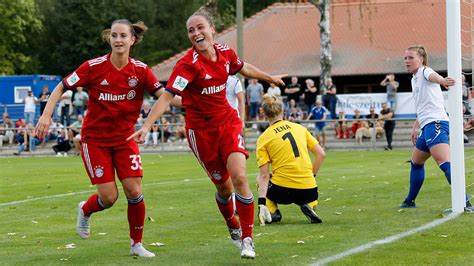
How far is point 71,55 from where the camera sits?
68375 millimetres

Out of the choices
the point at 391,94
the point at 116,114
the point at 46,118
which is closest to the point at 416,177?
the point at 116,114

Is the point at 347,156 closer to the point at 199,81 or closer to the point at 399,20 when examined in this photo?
the point at 199,81

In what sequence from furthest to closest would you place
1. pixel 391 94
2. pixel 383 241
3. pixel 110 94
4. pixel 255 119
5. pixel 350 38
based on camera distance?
pixel 350 38 → pixel 255 119 → pixel 391 94 → pixel 383 241 → pixel 110 94

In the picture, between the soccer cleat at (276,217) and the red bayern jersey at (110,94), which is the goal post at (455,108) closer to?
the soccer cleat at (276,217)

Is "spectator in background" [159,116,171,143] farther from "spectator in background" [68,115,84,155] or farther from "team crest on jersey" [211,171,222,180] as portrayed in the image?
"team crest on jersey" [211,171,222,180]

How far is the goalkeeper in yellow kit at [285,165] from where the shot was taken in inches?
461

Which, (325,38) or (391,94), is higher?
(325,38)

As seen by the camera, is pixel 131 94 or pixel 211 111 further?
pixel 131 94

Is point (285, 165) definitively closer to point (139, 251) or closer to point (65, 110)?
point (139, 251)

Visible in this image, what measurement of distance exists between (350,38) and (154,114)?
4357cm

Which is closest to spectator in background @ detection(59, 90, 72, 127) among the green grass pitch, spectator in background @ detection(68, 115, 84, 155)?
spectator in background @ detection(68, 115, 84, 155)

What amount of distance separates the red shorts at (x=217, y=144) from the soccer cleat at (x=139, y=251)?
3.09 feet

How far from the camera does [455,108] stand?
12078 mm

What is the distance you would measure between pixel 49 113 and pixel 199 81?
4.71 feet
